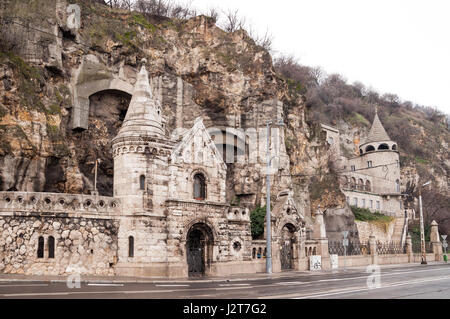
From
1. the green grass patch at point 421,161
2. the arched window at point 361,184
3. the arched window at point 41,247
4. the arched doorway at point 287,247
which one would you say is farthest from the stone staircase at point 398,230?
the arched window at point 41,247

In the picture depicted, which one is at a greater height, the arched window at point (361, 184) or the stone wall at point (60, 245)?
the arched window at point (361, 184)

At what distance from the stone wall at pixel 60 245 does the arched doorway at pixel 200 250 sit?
4.74 metres

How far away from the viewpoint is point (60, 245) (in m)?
21.2

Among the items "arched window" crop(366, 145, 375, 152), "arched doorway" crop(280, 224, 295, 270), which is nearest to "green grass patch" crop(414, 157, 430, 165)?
"arched window" crop(366, 145, 375, 152)

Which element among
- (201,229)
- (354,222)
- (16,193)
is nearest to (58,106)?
(16,193)

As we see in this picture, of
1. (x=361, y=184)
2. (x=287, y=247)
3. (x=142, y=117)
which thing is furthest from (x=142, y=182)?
(x=361, y=184)

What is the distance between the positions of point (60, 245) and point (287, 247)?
50.7ft

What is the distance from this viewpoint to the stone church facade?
20938 millimetres

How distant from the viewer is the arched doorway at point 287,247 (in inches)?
1185

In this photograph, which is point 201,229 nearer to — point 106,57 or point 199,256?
point 199,256

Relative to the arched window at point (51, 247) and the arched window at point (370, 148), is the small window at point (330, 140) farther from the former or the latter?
the arched window at point (51, 247)

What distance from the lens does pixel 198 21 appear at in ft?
139

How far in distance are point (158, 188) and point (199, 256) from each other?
4989 mm

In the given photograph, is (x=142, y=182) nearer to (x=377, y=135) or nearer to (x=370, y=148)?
(x=377, y=135)
